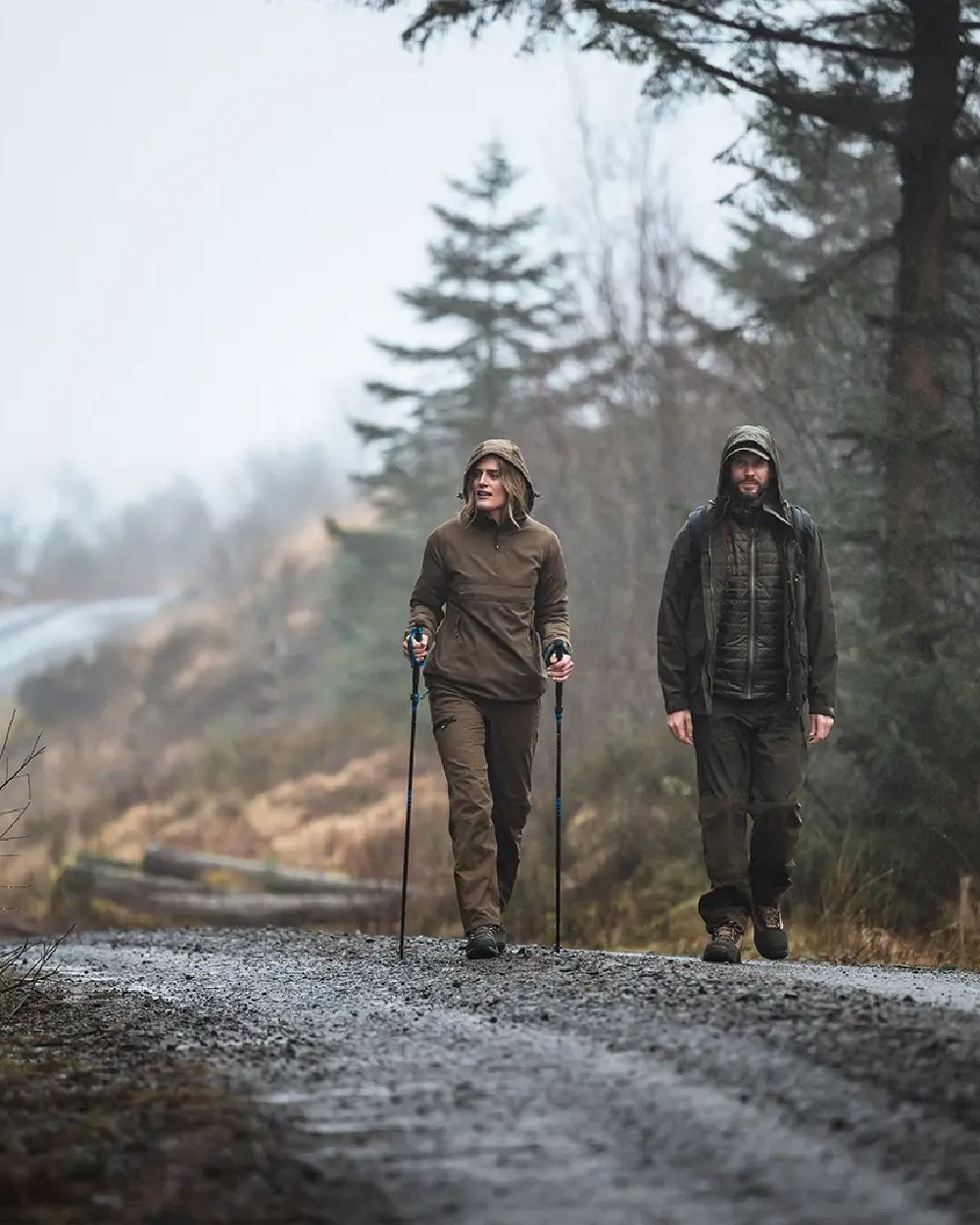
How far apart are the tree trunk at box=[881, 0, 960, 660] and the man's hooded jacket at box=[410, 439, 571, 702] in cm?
297

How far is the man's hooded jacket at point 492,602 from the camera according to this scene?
904cm

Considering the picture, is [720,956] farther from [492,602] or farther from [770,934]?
[492,602]

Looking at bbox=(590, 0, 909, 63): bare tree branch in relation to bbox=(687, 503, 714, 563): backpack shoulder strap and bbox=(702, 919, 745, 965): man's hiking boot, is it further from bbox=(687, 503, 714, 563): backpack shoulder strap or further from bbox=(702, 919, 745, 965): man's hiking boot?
bbox=(702, 919, 745, 965): man's hiking boot

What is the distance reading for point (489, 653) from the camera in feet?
29.7

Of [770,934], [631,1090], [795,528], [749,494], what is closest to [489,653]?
Answer: [749,494]

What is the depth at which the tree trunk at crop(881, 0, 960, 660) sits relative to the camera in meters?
11.5

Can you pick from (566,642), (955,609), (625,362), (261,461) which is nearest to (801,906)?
(955,609)

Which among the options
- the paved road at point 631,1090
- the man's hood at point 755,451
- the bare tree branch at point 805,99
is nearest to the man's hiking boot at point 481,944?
the paved road at point 631,1090

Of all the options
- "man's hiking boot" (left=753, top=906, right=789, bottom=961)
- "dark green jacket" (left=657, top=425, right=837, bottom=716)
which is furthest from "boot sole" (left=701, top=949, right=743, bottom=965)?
"dark green jacket" (left=657, top=425, right=837, bottom=716)

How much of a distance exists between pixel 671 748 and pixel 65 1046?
34.2ft

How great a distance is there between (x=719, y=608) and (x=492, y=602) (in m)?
1.23

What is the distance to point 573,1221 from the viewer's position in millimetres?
3598

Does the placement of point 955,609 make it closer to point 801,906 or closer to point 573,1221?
point 801,906

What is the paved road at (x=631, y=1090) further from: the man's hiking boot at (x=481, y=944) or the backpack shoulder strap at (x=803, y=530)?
the backpack shoulder strap at (x=803, y=530)
